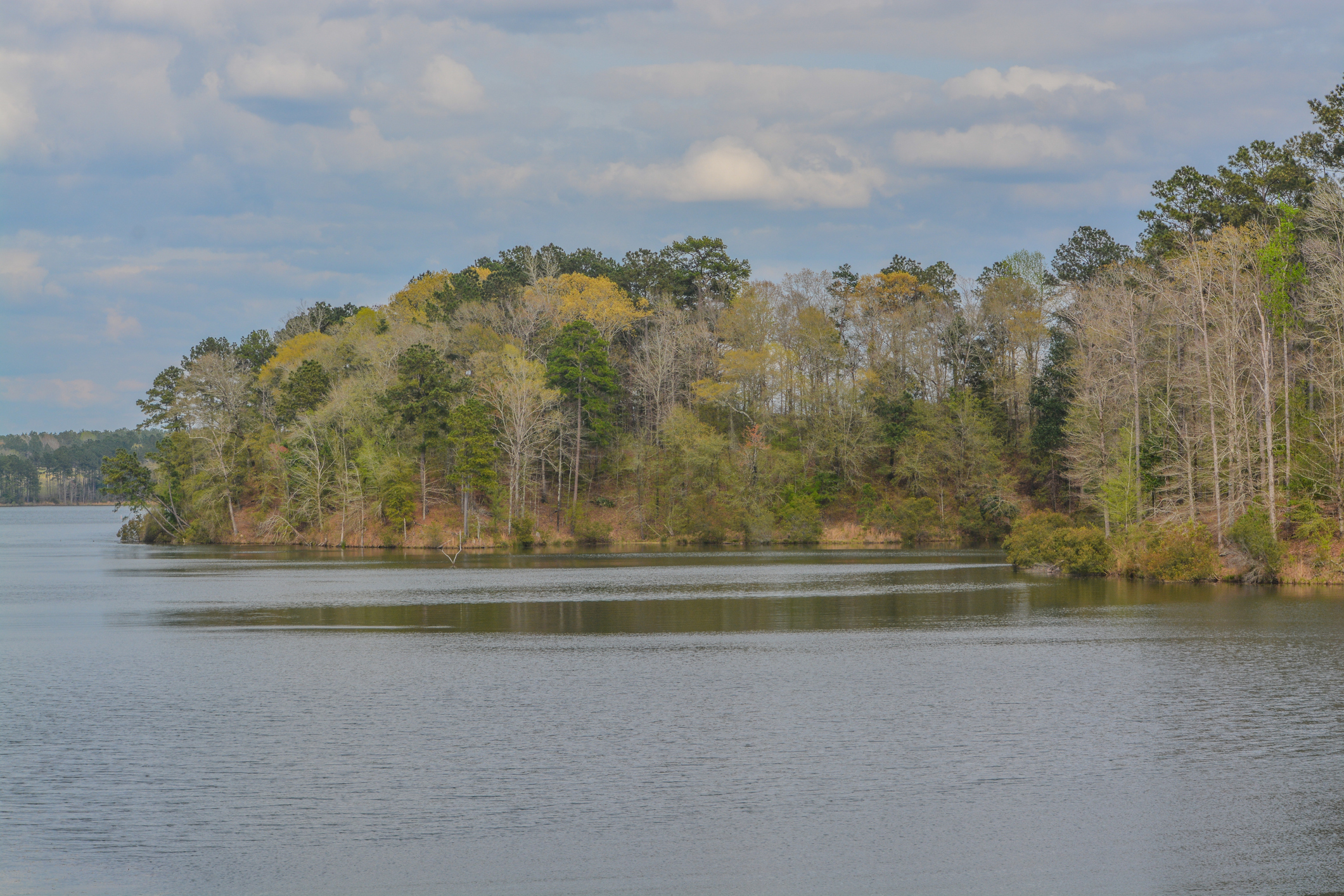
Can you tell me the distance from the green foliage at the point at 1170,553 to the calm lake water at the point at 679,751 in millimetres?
11263

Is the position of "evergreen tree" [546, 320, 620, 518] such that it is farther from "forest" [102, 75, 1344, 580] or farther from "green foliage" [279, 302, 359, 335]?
"green foliage" [279, 302, 359, 335]

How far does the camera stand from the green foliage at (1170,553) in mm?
54469

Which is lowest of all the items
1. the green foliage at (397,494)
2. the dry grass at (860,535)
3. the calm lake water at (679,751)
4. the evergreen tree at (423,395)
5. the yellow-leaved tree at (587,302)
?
the calm lake water at (679,751)

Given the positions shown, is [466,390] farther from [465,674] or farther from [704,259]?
[465,674]

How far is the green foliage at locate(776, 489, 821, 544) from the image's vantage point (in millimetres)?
95875

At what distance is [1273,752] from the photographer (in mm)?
20625

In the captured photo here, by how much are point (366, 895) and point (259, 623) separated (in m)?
29.6

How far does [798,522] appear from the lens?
9594 cm

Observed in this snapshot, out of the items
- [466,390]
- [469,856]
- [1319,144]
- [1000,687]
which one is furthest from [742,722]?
[466,390]

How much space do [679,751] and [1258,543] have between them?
40.9 metres

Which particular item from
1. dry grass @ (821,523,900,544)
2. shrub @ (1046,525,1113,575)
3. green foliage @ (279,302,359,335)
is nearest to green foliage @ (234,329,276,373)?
green foliage @ (279,302,359,335)

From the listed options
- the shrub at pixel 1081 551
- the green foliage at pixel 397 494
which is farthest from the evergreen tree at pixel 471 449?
the shrub at pixel 1081 551

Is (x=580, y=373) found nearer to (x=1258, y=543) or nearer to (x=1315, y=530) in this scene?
(x=1258, y=543)

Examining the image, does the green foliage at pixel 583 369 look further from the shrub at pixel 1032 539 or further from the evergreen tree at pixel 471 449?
the shrub at pixel 1032 539
